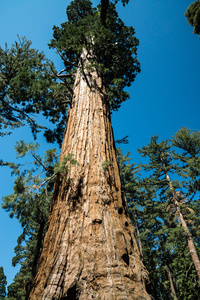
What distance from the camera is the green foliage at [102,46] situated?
17.3ft

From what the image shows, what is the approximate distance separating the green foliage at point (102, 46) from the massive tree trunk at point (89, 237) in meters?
2.87

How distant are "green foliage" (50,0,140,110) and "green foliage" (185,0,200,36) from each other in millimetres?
8102

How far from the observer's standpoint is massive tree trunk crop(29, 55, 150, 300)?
57.1 inches

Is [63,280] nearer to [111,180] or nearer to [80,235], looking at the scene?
[80,235]

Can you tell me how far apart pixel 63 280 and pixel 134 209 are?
1621 centimetres

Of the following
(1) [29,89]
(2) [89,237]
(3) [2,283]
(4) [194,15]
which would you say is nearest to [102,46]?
(1) [29,89]

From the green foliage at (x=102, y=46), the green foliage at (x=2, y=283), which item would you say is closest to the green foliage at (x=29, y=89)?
the green foliage at (x=102, y=46)

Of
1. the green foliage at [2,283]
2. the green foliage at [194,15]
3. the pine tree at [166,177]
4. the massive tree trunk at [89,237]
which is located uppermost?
the green foliage at [194,15]

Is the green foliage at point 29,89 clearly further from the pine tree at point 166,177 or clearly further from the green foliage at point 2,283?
the green foliage at point 2,283

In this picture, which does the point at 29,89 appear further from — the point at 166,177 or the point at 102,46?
the point at 166,177

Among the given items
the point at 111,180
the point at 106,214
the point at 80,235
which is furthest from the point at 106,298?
the point at 111,180

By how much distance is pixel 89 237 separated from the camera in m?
1.74

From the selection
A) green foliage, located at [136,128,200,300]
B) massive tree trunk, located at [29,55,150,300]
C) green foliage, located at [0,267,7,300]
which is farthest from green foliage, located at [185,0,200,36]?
green foliage, located at [0,267,7,300]

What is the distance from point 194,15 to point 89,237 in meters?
17.3
